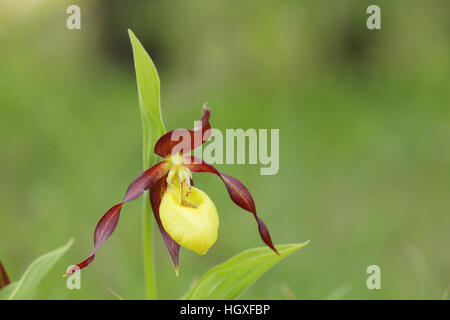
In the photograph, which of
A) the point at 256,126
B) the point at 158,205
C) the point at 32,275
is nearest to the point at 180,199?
the point at 158,205

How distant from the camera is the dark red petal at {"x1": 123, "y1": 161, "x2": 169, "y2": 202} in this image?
0.72 m

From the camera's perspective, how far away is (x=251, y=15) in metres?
2.68

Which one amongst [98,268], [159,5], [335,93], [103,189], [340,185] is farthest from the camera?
[335,93]

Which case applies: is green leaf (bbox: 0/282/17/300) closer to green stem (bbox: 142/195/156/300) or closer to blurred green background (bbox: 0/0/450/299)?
green stem (bbox: 142/195/156/300)

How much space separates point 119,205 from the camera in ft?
2.37

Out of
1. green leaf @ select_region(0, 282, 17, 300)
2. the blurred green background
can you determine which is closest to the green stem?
green leaf @ select_region(0, 282, 17, 300)

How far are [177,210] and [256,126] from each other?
1.74 m

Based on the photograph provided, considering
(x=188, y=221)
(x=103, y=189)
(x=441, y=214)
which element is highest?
(x=188, y=221)

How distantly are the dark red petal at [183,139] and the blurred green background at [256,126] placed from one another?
2.27ft

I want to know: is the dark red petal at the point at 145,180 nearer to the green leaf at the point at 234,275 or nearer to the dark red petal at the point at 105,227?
the dark red petal at the point at 105,227

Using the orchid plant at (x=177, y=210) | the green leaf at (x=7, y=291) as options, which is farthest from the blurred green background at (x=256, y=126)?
the orchid plant at (x=177, y=210)

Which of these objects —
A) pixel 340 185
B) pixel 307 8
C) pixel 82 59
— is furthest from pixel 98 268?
pixel 307 8

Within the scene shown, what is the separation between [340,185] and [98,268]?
1216 mm

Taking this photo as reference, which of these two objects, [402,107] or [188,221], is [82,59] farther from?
[188,221]
